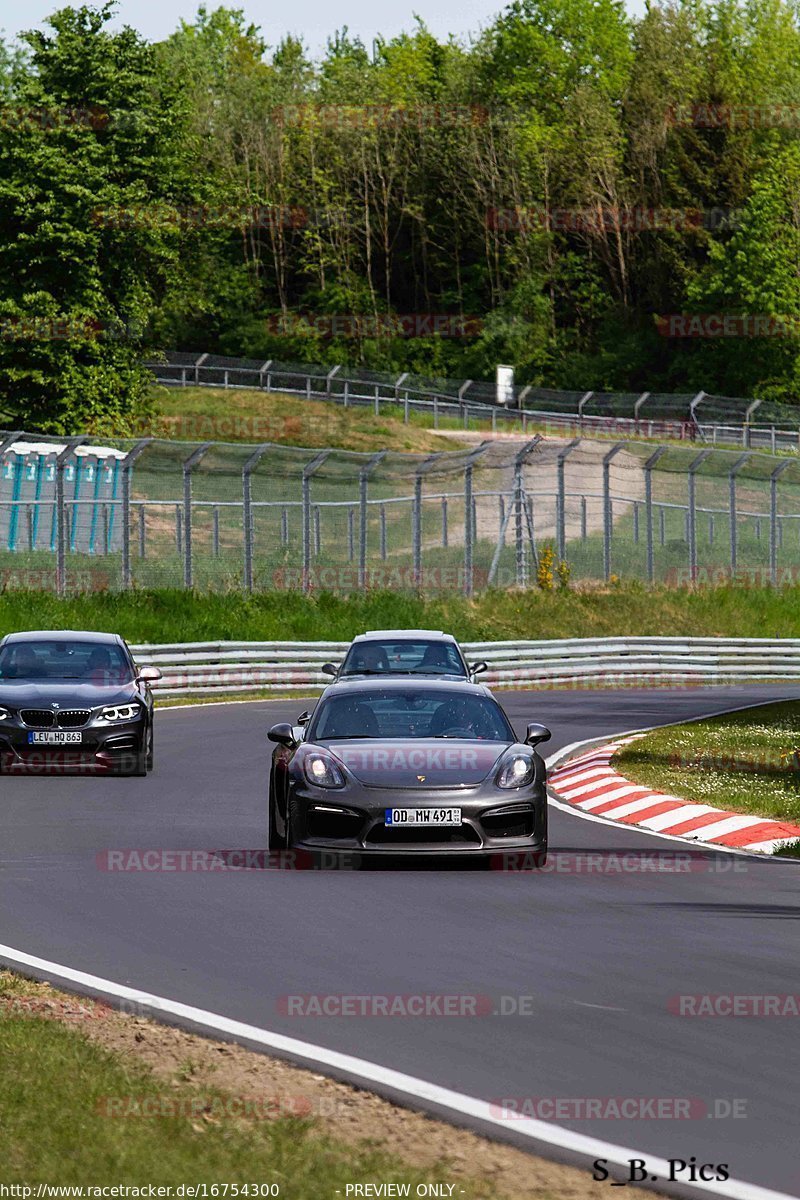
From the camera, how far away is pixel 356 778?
→ 13719mm

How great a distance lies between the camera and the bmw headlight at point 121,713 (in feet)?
68.9

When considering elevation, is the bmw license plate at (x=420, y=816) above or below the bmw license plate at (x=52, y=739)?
above

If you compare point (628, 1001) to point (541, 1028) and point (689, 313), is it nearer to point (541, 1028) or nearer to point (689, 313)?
point (541, 1028)

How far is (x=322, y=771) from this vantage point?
45.5 feet

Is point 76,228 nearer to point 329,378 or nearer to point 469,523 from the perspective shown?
point 329,378

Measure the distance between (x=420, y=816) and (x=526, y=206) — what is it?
88.8m

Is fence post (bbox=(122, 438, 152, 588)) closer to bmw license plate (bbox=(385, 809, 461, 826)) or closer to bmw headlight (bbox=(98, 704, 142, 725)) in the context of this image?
bmw headlight (bbox=(98, 704, 142, 725))

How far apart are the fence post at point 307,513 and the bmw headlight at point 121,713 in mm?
19116

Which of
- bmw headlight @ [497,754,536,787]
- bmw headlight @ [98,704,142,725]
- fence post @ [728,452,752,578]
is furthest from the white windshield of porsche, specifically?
fence post @ [728,452,752,578]

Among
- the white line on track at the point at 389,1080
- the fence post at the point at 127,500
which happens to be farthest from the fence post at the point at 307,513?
the white line on track at the point at 389,1080

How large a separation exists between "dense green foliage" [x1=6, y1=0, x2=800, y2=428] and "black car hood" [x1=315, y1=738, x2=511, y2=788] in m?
60.1

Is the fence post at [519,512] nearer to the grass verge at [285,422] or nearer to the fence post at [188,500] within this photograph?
the fence post at [188,500]

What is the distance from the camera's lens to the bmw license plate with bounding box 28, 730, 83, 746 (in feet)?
67.9

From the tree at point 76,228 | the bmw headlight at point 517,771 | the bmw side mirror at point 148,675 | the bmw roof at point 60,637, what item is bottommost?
the bmw side mirror at point 148,675
